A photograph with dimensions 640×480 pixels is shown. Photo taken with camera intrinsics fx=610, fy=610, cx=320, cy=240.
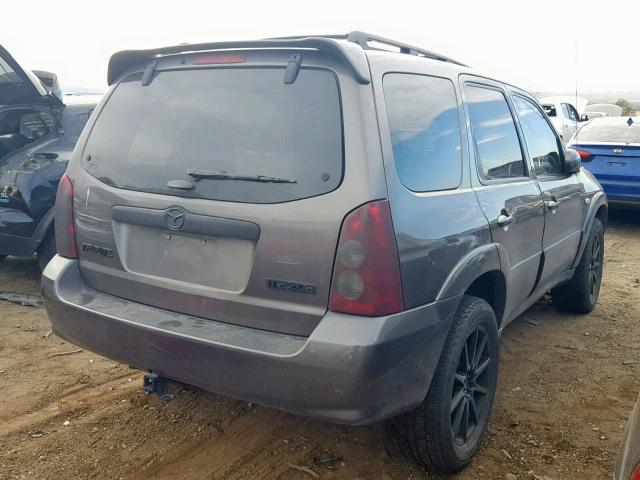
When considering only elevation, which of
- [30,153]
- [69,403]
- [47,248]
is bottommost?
[69,403]

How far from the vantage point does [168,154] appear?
2.56 meters

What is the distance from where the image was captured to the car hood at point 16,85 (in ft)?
16.4

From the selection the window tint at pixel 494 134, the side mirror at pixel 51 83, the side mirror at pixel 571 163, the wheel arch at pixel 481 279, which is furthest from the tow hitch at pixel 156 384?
the side mirror at pixel 51 83

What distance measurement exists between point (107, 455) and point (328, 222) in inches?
64.9

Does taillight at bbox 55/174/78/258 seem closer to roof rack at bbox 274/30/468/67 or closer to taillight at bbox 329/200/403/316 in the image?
roof rack at bbox 274/30/468/67

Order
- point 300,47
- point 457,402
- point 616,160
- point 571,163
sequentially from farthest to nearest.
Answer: point 616,160
point 571,163
point 457,402
point 300,47

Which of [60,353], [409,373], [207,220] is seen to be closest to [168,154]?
Answer: [207,220]

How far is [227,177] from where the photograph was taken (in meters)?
2.39

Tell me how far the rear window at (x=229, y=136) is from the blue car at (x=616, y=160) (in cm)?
705

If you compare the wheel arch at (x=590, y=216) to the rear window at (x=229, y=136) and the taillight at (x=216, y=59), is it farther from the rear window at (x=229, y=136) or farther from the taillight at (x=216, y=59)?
the taillight at (x=216, y=59)

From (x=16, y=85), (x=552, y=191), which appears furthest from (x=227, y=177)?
(x=16, y=85)

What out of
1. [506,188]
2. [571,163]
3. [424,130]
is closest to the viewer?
[424,130]

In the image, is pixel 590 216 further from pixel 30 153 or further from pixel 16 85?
pixel 16 85

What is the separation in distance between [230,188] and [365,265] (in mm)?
626
